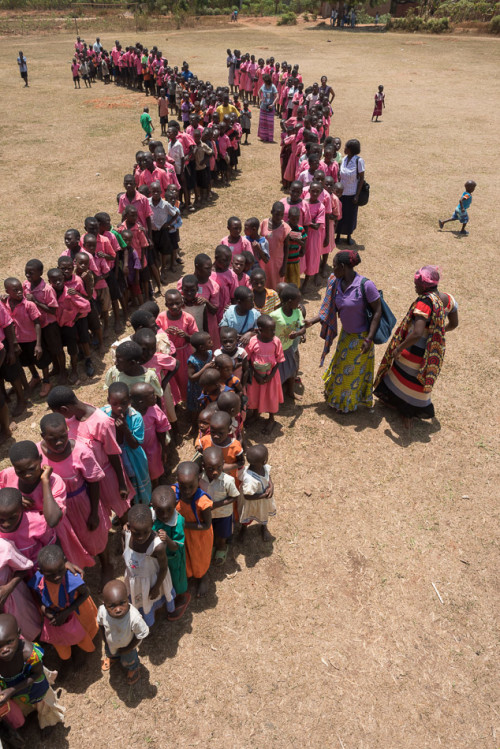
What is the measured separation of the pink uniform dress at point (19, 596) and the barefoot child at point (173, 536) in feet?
2.70

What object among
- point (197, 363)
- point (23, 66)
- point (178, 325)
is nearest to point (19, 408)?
point (178, 325)

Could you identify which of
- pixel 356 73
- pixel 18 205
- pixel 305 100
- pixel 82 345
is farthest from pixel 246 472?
pixel 356 73

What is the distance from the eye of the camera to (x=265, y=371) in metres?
4.93

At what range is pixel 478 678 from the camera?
3355 millimetres

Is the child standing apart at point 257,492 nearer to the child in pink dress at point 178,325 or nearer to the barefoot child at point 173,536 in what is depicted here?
the barefoot child at point 173,536

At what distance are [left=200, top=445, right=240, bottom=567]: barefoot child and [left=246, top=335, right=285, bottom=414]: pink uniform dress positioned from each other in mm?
1303

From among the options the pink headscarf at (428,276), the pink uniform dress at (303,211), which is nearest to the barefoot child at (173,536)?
the pink headscarf at (428,276)

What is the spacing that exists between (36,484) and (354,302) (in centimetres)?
341

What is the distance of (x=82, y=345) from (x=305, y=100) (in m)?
12.6

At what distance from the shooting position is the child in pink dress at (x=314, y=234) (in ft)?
24.1

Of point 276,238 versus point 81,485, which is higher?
point 276,238

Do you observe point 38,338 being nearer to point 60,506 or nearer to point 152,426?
point 152,426

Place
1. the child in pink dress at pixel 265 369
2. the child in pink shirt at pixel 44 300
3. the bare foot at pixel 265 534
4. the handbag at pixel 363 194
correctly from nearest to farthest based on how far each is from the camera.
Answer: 1. the bare foot at pixel 265 534
2. the child in pink dress at pixel 265 369
3. the child in pink shirt at pixel 44 300
4. the handbag at pixel 363 194

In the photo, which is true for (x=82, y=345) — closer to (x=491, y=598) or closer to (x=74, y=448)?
(x=74, y=448)
